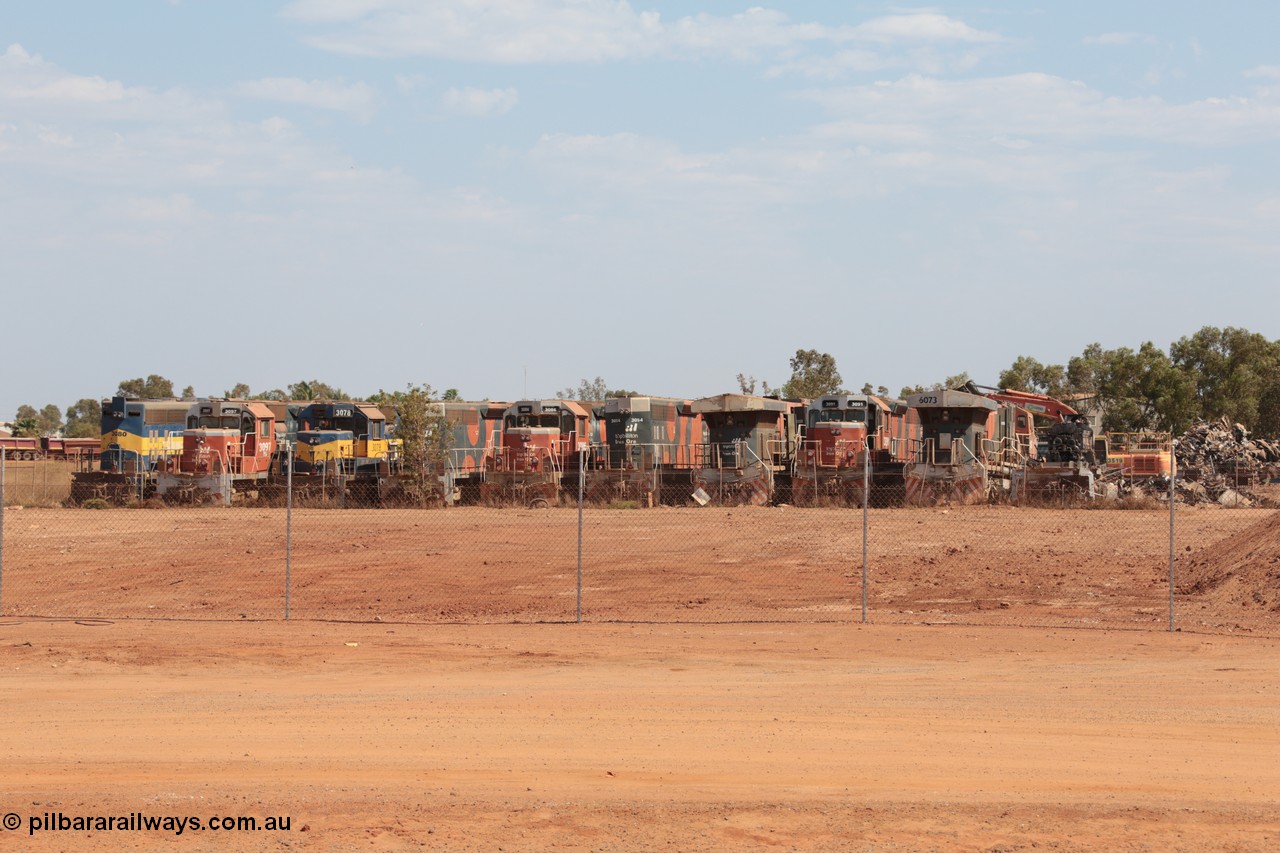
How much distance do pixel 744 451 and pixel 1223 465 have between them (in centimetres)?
1833

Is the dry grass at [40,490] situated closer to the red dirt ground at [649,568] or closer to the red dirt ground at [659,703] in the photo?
the red dirt ground at [649,568]

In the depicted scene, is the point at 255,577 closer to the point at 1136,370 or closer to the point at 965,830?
the point at 965,830

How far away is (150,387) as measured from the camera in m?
129

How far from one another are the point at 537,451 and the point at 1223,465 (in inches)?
987

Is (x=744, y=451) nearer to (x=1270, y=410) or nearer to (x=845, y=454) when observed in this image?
(x=845, y=454)

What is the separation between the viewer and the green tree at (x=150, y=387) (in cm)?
12518

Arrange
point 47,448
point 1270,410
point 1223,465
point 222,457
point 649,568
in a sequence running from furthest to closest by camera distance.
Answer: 1. point 47,448
2. point 1270,410
3. point 1223,465
4. point 222,457
5. point 649,568

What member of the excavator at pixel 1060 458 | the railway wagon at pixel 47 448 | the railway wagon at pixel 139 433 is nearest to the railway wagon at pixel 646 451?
the excavator at pixel 1060 458

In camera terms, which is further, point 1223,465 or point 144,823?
point 1223,465

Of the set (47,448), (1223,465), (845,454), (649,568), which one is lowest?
(649,568)

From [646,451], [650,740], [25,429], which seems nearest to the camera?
[650,740]

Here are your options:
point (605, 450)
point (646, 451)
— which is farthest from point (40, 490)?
point (646, 451)

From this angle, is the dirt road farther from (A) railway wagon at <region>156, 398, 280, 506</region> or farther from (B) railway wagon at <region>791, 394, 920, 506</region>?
(A) railway wagon at <region>156, 398, 280, 506</region>

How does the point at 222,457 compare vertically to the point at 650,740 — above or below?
above
